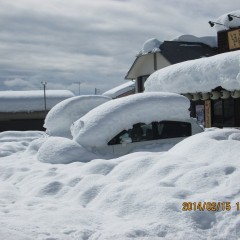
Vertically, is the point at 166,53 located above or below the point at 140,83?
above

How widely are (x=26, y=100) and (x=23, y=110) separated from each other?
145cm

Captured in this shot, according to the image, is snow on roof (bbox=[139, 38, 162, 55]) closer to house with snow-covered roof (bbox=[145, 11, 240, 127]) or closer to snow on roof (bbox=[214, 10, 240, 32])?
snow on roof (bbox=[214, 10, 240, 32])

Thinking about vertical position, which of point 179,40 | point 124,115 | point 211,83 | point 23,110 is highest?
point 179,40

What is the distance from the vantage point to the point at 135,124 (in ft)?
34.8

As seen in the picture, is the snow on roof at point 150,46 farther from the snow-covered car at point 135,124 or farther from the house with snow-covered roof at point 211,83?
the snow-covered car at point 135,124

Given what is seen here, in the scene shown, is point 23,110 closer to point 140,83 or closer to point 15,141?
point 140,83

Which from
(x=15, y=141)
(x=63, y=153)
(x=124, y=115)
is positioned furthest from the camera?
(x=15, y=141)

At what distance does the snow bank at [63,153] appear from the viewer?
9.78 m

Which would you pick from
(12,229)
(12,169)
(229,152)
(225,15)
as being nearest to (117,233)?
(12,229)

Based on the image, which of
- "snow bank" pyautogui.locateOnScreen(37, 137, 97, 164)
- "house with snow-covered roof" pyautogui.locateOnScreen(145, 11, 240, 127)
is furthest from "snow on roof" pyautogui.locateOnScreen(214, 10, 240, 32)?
"snow bank" pyautogui.locateOnScreen(37, 137, 97, 164)

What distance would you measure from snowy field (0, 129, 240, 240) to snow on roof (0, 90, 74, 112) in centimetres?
2178

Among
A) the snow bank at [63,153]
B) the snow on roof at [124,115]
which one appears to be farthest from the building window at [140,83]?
the snow bank at [63,153]

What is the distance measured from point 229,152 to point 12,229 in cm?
445
